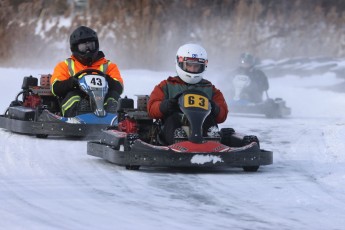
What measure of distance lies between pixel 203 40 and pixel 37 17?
5057mm

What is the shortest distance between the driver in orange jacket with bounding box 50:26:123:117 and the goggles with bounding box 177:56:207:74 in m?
3.29

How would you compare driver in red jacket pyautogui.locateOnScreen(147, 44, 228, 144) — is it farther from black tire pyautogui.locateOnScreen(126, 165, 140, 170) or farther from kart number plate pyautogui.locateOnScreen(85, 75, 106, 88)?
kart number plate pyautogui.locateOnScreen(85, 75, 106, 88)

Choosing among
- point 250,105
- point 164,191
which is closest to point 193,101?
point 164,191

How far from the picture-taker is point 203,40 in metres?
31.4

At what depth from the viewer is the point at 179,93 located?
35.8ft

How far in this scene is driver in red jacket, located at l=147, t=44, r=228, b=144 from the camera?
1091 cm

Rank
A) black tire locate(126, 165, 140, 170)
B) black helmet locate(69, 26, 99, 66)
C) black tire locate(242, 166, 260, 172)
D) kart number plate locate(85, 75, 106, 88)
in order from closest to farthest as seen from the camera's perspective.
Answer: black tire locate(126, 165, 140, 170), black tire locate(242, 166, 260, 172), kart number plate locate(85, 75, 106, 88), black helmet locate(69, 26, 99, 66)

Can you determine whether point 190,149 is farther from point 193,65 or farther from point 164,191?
point 164,191

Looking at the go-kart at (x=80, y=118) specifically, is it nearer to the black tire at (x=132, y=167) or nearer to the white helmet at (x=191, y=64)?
the white helmet at (x=191, y=64)

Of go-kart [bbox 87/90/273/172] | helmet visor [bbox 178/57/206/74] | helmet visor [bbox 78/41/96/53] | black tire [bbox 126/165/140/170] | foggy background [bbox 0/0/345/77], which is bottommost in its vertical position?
black tire [bbox 126/165/140/170]

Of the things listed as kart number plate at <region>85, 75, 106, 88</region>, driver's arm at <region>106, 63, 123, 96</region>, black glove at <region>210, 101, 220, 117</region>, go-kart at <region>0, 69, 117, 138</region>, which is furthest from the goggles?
driver's arm at <region>106, 63, 123, 96</region>

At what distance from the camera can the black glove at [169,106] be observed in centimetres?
1089

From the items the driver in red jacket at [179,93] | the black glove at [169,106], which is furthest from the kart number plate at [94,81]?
the black glove at [169,106]

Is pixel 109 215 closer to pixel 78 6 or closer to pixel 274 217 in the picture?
pixel 274 217
